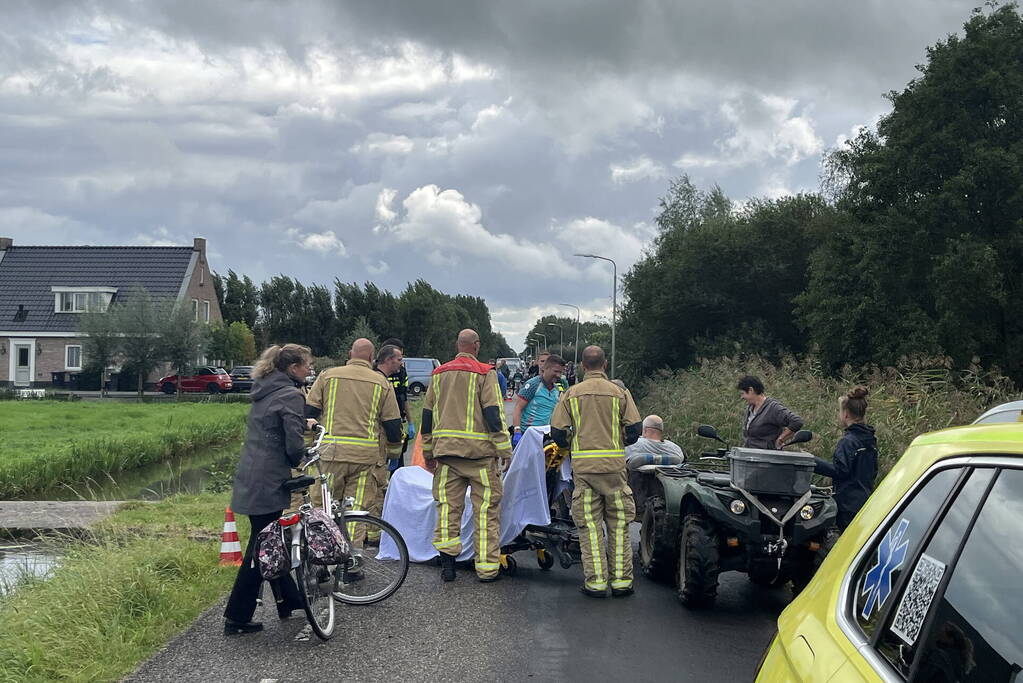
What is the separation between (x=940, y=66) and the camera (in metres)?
29.0

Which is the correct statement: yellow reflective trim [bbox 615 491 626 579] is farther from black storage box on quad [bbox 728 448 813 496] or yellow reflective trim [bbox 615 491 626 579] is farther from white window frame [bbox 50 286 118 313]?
white window frame [bbox 50 286 118 313]

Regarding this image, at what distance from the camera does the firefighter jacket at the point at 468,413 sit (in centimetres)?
867

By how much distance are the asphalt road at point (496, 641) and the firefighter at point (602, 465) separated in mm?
375

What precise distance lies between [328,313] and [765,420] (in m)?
72.8

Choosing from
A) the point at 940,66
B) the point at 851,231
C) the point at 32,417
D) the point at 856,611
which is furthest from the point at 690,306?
the point at 856,611

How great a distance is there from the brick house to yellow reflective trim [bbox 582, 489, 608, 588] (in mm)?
53387

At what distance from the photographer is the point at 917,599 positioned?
2088 mm

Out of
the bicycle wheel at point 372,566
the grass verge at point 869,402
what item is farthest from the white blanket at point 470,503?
the grass verge at point 869,402

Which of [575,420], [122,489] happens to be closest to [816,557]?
[575,420]

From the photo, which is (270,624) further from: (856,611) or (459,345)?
(856,611)

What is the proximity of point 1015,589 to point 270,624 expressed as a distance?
20.1ft

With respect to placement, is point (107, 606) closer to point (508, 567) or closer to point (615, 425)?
point (508, 567)

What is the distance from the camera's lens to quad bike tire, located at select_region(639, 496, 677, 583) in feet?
27.1

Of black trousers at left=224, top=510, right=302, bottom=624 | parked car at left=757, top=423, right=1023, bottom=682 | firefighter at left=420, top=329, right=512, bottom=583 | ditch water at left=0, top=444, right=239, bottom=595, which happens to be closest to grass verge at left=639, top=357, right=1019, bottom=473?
firefighter at left=420, top=329, right=512, bottom=583
